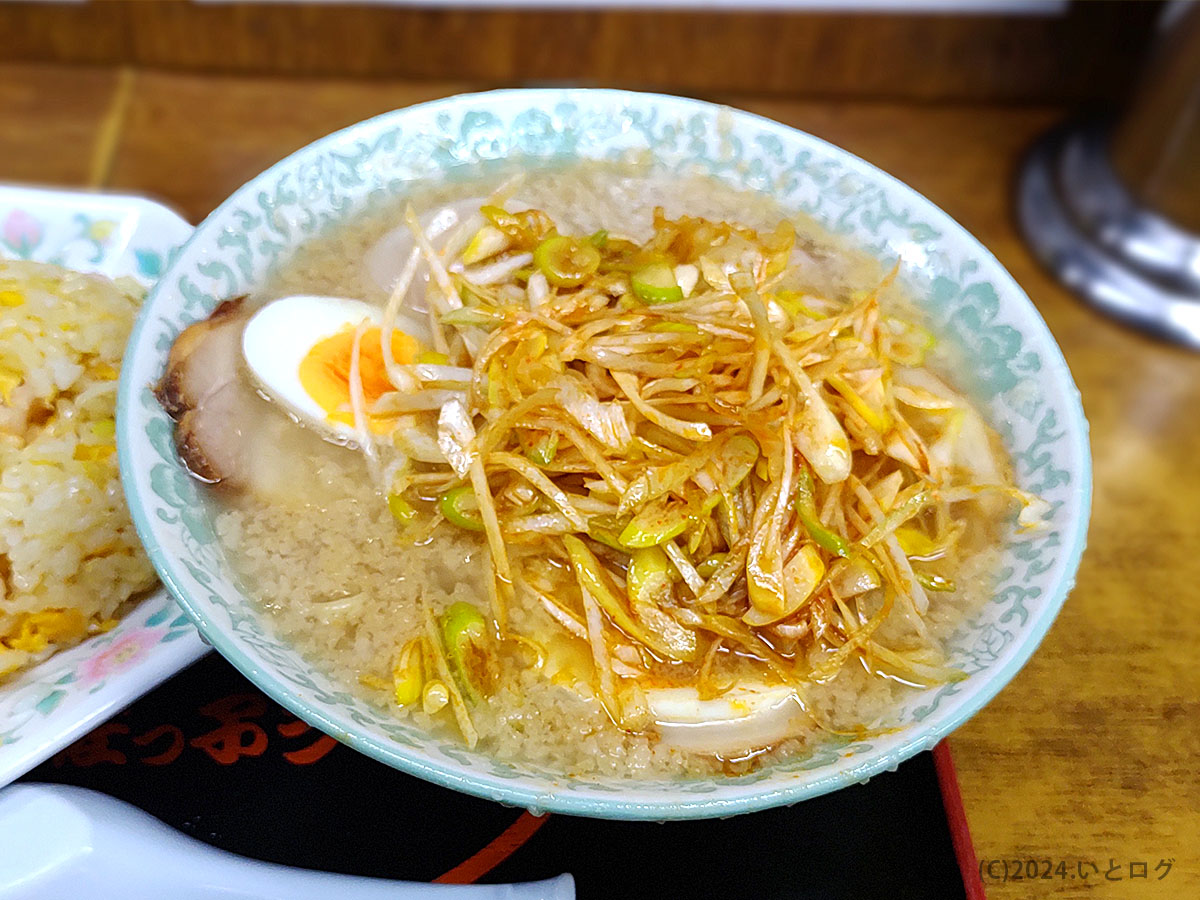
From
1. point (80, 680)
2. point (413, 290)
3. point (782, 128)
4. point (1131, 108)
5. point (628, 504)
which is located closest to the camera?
point (628, 504)

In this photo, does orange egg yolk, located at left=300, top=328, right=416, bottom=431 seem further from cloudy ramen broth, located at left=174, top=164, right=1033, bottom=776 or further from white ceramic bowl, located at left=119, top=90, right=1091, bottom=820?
white ceramic bowl, located at left=119, top=90, right=1091, bottom=820

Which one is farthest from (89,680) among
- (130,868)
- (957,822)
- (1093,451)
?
(1093,451)

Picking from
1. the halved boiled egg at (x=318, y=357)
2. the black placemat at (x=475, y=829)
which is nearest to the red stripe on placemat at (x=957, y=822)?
the black placemat at (x=475, y=829)

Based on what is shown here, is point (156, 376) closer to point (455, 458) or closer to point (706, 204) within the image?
point (455, 458)

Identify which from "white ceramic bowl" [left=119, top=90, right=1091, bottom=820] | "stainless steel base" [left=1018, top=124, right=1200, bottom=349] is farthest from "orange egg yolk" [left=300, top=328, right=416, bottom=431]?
"stainless steel base" [left=1018, top=124, right=1200, bottom=349]

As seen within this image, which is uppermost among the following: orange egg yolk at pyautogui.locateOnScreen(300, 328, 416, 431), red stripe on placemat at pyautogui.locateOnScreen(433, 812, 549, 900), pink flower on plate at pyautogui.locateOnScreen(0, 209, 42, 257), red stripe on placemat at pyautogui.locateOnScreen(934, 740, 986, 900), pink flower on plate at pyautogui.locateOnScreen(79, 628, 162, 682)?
orange egg yolk at pyautogui.locateOnScreen(300, 328, 416, 431)

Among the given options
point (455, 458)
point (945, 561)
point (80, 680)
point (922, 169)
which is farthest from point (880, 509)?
point (922, 169)

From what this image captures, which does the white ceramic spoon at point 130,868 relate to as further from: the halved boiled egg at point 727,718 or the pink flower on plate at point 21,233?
the pink flower on plate at point 21,233

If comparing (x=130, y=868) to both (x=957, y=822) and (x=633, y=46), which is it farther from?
(x=633, y=46)
